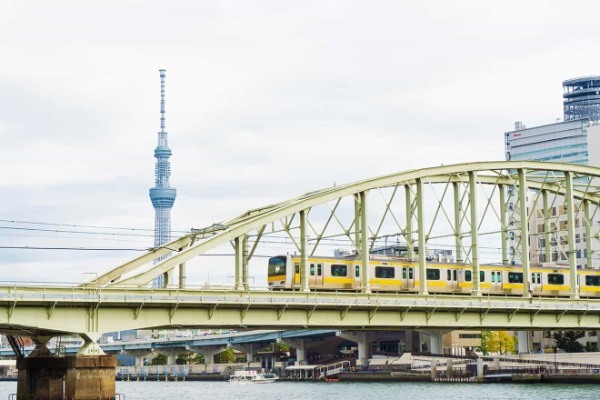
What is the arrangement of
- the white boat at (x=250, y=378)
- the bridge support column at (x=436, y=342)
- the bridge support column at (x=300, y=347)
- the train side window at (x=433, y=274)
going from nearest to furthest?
the train side window at (x=433, y=274), the bridge support column at (x=436, y=342), the white boat at (x=250, y=378), the bridge support column at (x=300, y=347)

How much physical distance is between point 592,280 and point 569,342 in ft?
182

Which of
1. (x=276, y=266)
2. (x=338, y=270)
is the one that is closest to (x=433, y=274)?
(x=338, y=270)

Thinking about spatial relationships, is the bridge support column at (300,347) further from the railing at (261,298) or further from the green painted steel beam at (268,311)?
the railing at (261,298)

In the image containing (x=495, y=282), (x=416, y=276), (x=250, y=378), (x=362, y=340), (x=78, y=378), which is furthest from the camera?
(x=362, y=340)

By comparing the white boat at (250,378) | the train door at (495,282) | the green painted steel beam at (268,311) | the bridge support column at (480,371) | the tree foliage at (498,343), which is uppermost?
the train door at (495,282)

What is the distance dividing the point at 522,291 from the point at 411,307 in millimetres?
23638

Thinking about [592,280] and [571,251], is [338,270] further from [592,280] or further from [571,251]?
[592,280]

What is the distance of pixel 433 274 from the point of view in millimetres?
86375

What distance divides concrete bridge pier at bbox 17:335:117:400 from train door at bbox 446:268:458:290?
1396 inches

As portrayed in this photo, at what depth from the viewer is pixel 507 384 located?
4852 inches

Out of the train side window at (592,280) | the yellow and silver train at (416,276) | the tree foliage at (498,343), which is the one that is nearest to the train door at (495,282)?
the yellow and silver train at (416,276)

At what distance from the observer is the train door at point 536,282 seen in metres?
92.4

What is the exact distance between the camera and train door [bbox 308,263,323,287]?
80500 mm

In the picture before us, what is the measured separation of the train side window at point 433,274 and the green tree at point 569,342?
67656mm
